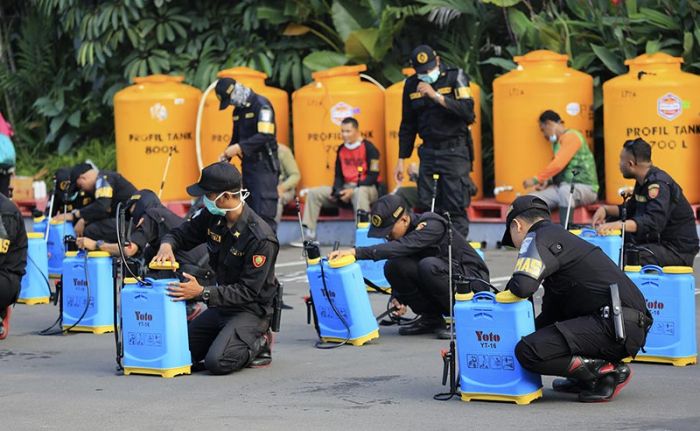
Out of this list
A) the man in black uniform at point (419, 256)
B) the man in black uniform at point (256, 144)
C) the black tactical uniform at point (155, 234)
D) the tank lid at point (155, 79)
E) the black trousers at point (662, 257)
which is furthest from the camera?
the tank lid at point (155, 79)

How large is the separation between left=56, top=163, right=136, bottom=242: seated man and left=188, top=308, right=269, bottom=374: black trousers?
3778mm

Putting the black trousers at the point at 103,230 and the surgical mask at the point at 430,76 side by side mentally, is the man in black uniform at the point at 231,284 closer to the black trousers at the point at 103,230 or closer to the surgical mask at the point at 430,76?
the black trousers at the point at 103,230

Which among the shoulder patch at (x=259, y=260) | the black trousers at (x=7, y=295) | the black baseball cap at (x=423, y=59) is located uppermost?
the black baseball cap at (x=423, y=59)

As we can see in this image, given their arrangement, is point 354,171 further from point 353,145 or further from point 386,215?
point 386,215

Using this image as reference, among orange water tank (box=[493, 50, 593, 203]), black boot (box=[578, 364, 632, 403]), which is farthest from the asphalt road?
orange water tank (box=[493, 50, 593, 203])

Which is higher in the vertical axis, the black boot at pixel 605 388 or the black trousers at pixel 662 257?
the black trousers at pixel 662 257

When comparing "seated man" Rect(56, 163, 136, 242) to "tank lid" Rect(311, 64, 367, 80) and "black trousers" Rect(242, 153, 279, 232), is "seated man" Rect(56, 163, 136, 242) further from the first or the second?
"tank lid" Rect(311, 64, 367, 80)

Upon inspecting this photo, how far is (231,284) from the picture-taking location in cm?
873

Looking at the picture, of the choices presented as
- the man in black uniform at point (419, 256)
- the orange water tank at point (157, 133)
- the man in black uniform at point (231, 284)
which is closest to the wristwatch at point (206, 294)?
the man in black uniform at point (231, 284)

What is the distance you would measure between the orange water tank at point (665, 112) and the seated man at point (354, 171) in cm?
284

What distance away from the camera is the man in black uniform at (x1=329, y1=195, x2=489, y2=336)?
9617 mm

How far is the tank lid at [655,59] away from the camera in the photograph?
1421 cm

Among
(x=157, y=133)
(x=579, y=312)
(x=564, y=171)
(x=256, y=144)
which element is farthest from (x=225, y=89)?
(x=579, y=312)

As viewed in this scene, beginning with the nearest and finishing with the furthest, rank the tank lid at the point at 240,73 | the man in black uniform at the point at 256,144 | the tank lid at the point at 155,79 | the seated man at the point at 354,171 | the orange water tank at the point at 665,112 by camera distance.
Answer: the man in black uniform at the point at 256,144, the orange water tank at the point at 665,112, the seated man at the point at 354,171, the tank lid at the point at 240,73, the tank lid at the point at 155,79
